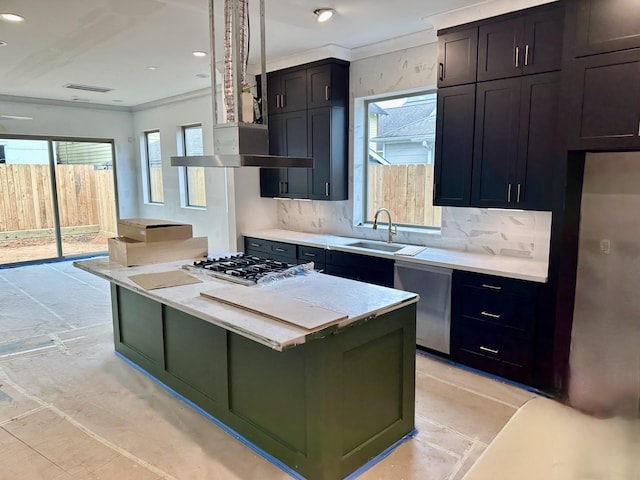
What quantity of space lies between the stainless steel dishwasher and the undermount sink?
1.68 feet

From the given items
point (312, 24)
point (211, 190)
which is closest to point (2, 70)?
point (211, 190)

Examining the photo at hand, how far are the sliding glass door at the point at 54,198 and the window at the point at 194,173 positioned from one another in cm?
176

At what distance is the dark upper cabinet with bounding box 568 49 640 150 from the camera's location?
2.48 m

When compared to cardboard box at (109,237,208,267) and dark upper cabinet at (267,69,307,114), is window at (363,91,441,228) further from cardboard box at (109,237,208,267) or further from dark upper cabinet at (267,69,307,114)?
cardboard box at (109,237,208,267)

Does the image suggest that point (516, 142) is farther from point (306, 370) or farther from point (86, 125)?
point (86, 125)

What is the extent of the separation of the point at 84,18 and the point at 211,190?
3537mm

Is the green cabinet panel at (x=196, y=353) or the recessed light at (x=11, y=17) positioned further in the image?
the recessed light at (x=11, y=17)

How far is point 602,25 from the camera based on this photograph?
255cm

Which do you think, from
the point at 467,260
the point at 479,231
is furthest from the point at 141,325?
the point at 479,231

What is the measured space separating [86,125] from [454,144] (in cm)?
668

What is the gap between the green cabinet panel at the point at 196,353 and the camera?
255 cm

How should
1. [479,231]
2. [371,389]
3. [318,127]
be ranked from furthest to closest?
[318,127] < [479,231] < [371,389]

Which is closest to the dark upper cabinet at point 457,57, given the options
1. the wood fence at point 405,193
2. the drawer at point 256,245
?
the wood fence at point 405,193

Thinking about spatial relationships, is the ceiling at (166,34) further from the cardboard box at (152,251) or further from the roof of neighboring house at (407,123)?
the cardboard box at (152,251)
